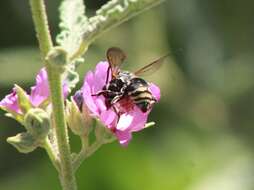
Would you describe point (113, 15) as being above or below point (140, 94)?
above

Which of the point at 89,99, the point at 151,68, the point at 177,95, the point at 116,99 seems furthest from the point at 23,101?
the point at 177,95

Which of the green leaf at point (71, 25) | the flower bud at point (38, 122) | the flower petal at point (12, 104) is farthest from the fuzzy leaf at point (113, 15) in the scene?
the flower petal at point (12, 104)

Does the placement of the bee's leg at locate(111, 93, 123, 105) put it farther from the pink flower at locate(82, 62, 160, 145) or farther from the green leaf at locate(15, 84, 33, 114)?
the green leaf at locate(15, 84, 33, 114)

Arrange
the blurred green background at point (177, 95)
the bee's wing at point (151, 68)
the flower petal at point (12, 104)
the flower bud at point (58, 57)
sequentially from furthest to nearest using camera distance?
the blurred green background at point (177, 95), the bee's wing at point (151, 68), the flower petal at point (12, 104), the flower bud at point (58, 57)

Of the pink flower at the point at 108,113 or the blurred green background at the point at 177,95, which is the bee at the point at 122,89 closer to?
the pink flower at the point at 108,113

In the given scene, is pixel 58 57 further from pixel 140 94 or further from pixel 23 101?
pixel 140 94

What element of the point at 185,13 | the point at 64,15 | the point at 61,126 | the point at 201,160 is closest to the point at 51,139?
the point at 61,126
